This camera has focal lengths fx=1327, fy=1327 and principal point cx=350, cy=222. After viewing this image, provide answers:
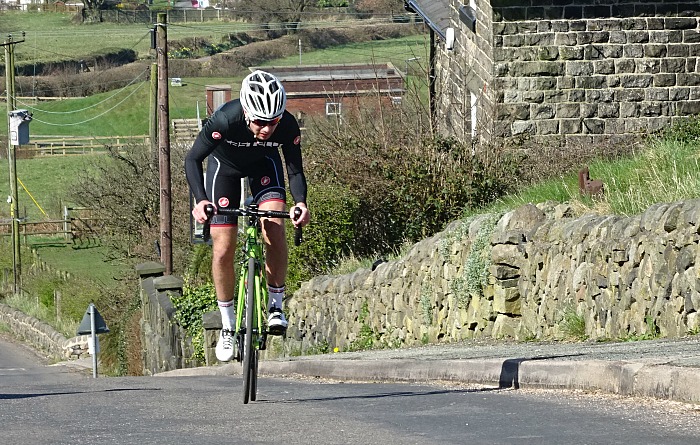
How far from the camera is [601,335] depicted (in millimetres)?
11883

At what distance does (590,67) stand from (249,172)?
14.9 m

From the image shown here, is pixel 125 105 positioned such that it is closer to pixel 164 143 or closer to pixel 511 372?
pixel 164 143

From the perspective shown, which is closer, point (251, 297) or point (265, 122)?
point (265, 122)

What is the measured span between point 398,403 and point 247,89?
2350 millimetres

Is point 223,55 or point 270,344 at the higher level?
point 223,55

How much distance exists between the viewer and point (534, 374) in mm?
9156

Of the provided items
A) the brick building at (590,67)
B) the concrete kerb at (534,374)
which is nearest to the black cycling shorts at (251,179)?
the concrete kerb at (534,374)

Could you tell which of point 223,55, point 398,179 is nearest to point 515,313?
point 398,179

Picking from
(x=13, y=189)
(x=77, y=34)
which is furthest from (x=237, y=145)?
(x=77, y=34)

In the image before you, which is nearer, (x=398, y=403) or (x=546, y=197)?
(x=398, y=403)

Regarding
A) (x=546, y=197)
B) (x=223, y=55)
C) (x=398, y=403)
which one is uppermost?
(x=223, y=55)

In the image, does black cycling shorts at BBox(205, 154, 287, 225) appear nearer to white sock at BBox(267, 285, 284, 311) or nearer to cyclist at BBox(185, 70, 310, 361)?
cyclist at BBox(185, 70, 310, 361)

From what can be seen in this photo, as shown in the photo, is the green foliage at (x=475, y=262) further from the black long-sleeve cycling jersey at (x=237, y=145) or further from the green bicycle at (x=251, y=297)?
the black long-sleeve cycling jersey at (x=237, y=145)

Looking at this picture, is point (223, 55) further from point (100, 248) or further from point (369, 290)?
point (369, 290)
